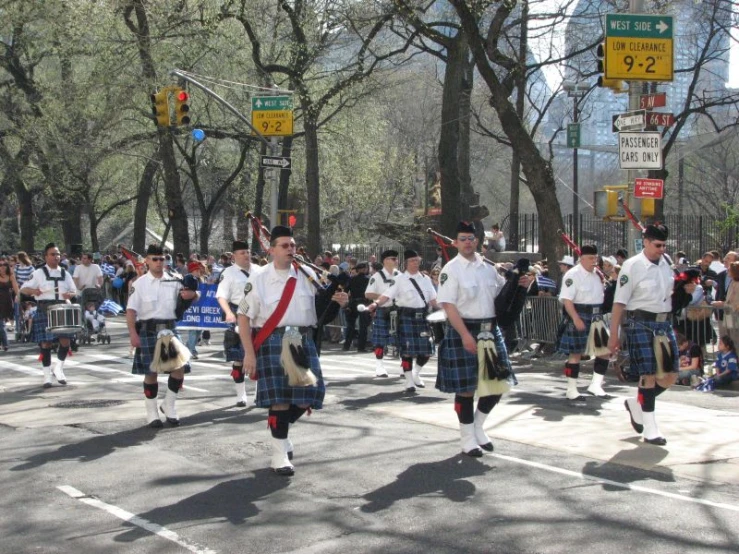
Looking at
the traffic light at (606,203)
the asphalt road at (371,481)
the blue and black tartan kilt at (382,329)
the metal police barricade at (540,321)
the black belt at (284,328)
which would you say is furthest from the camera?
the metal police barricade at (540,321)

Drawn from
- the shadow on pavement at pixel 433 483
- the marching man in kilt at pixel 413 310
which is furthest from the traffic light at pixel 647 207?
the shadow on pavement at pixel 433 483

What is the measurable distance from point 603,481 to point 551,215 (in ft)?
36.6

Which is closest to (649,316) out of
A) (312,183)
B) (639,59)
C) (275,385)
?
(275,385)

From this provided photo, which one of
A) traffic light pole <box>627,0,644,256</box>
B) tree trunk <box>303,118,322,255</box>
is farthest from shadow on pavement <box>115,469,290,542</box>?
tree trunk <box>303,118,322,255</box>

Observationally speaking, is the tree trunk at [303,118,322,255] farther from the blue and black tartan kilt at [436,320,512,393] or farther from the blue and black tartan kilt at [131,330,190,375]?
the blue and black tartan kilt at [436,320,512,393]

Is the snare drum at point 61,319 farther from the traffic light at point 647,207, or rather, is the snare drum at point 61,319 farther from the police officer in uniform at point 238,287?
the traffic light at point 647,207

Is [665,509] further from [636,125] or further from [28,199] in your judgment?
[28,199]

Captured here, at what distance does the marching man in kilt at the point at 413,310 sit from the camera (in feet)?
42.9

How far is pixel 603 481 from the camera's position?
24.8 feet

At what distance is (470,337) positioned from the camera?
8.27 m

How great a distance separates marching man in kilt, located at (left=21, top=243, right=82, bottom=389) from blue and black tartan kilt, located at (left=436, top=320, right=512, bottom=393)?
23.7 ft

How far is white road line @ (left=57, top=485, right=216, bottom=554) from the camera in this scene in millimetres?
6020

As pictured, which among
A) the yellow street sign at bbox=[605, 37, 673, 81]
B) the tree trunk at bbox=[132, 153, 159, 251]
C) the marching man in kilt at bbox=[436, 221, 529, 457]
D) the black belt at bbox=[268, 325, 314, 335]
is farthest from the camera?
the tree trunk at bbox=[132, 153, 159, 251]

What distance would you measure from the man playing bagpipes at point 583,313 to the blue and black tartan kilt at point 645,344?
9.36 ft
